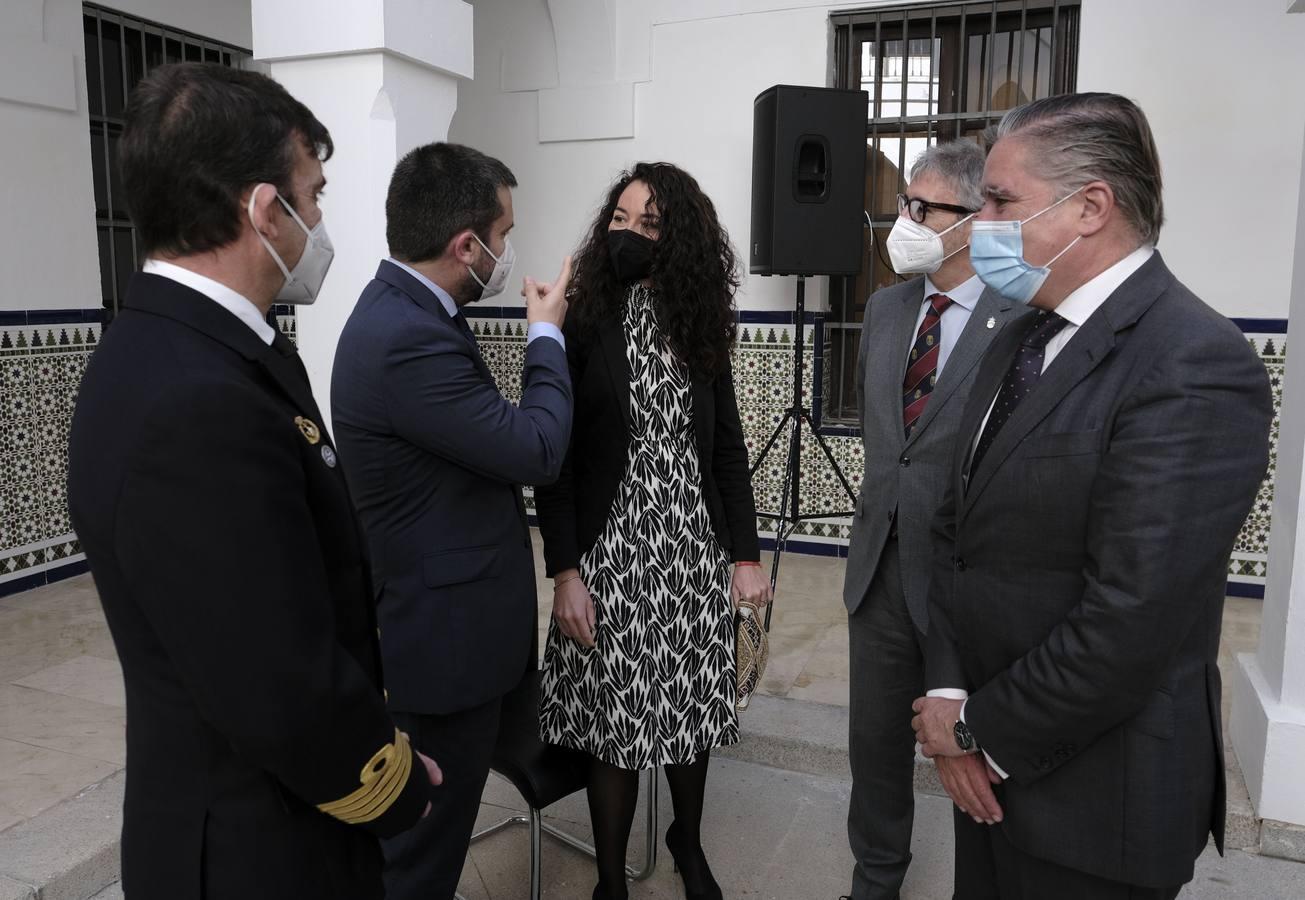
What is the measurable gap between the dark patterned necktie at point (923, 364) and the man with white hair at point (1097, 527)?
0.62 metres

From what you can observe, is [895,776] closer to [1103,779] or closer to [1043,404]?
[1103,779]

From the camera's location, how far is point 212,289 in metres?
1.17

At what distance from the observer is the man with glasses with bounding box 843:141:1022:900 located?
2.13 meters

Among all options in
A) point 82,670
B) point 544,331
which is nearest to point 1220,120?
point 544,331

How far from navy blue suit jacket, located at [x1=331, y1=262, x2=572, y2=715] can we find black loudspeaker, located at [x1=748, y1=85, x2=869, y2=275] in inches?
120

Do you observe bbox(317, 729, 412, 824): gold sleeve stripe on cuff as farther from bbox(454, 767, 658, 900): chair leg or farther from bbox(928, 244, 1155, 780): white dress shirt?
bbox(454, 767, 658, 900): chair leg

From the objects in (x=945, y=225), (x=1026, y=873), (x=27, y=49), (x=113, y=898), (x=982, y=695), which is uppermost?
(x=27, y=49)

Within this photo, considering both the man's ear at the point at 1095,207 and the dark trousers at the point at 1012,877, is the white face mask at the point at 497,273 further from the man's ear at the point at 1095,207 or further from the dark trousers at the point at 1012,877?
the dark trousers at the point at 1012,877

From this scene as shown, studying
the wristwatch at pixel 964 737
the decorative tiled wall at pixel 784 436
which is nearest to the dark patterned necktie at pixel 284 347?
the wristwatch at pixel 964 737

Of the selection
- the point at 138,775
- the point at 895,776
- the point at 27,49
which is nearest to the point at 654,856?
the point at 895,776

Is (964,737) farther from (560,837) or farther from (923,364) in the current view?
(560,837)

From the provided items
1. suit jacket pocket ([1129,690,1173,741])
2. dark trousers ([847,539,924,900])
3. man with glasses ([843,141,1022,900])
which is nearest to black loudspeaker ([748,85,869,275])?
man with glasses ([843,141,1022,900])

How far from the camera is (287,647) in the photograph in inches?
43.8

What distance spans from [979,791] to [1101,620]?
0.35 meters
